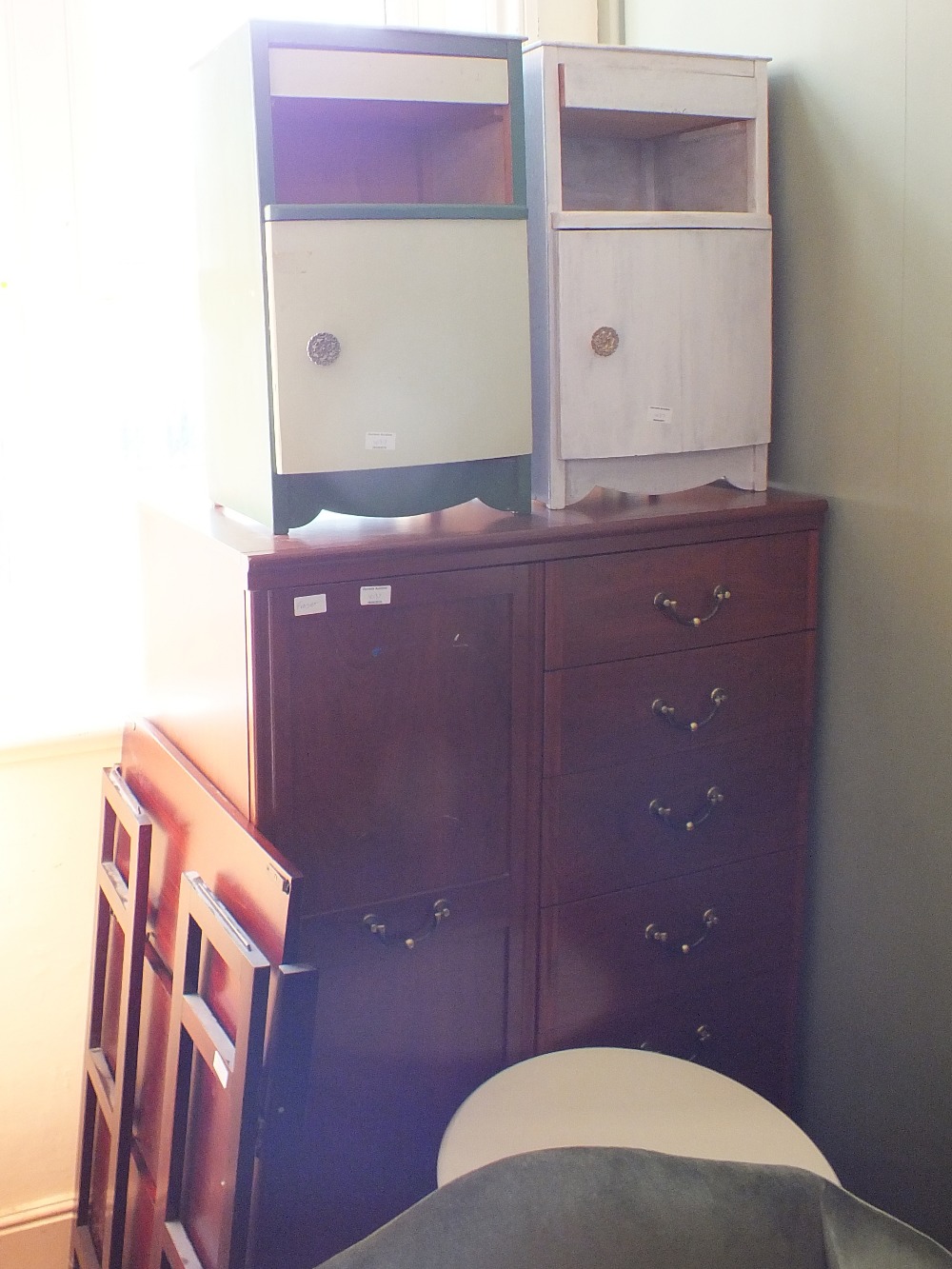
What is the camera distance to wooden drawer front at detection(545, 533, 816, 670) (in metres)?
1.54

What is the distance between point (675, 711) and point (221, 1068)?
2.37 ft

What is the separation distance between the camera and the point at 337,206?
54.1 inches

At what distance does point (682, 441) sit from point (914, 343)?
1.03 feet

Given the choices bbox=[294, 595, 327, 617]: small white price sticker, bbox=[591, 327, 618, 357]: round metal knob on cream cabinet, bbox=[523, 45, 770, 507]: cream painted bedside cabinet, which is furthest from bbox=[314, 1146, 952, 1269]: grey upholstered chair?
bbox=[591, 327, 618, 357]: round metal knob on cream cabinet

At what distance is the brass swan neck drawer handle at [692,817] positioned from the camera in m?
1.66

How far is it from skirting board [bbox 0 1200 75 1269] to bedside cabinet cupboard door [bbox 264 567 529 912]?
34.6 inches

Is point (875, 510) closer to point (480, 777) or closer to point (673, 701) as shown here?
Result: point (673, 701)

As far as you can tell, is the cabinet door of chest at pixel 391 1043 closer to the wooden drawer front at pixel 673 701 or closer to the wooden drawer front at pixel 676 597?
the wooden drawer front at pixel 673 701

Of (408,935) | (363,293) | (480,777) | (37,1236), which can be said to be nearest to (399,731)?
(480,777)

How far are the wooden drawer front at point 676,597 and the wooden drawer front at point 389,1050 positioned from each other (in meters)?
0.35

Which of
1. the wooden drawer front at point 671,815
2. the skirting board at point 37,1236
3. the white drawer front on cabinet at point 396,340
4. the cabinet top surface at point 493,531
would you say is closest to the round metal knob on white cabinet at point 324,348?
the white drawer front on cabinet at point 396,340

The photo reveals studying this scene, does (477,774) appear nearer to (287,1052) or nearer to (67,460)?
(287,1052)

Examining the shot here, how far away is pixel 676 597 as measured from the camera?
162 centimetres

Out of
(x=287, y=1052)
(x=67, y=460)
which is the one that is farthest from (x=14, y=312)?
(x=287, y=1052)
